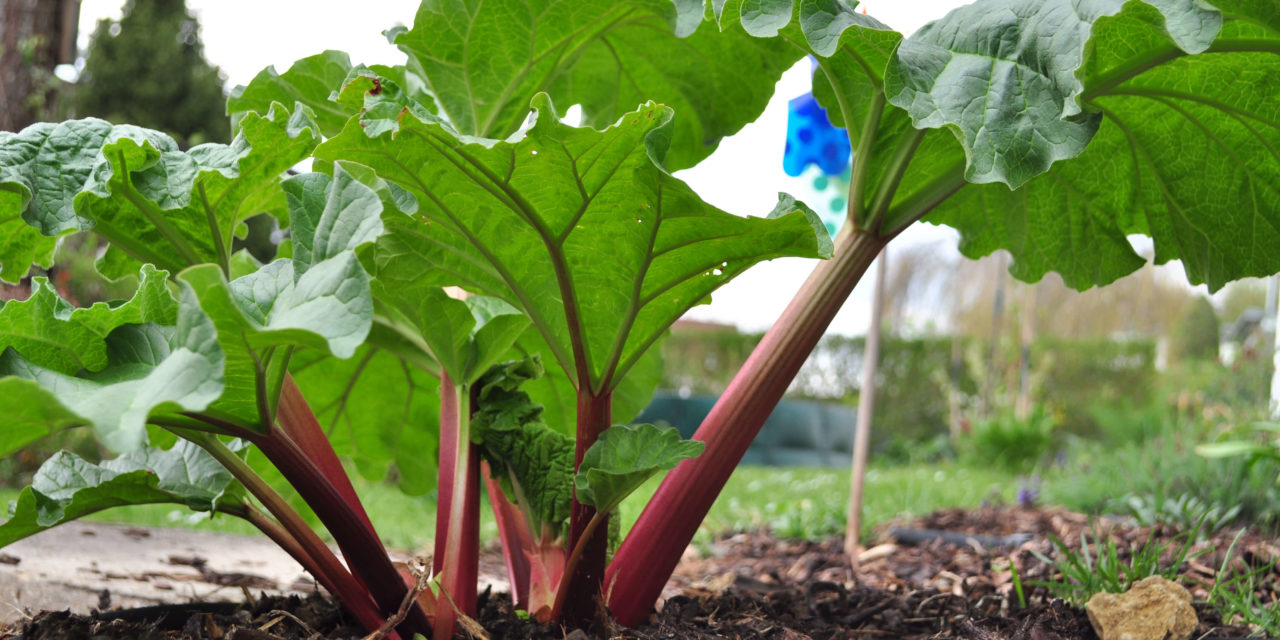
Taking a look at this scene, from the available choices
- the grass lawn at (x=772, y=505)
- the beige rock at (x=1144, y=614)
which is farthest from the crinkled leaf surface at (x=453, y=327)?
the grass lawn at (x=772, y=505)

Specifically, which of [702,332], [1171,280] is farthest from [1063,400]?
[1171,280]

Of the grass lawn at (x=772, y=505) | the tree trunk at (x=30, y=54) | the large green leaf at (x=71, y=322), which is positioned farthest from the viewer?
the tree trunk at (x=30, y=54)

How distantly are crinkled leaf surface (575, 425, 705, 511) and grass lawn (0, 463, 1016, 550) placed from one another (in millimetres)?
1760

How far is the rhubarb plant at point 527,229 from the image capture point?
0.88m

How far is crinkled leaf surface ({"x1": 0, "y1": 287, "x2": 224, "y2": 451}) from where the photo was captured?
68 cm

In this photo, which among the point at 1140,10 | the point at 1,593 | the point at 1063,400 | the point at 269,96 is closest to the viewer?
the point at 1140,10

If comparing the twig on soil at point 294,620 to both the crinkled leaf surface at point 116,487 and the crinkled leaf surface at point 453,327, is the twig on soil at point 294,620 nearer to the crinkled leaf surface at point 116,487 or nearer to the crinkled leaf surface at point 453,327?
the crinkled leaf surface at point 116,487

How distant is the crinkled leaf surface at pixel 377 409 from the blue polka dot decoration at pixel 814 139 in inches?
70.4

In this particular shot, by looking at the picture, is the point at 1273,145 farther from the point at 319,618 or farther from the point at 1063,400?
the point at 1063,400

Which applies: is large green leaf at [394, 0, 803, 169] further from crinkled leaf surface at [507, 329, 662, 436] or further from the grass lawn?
the grass lawn

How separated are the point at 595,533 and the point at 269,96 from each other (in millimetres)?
891

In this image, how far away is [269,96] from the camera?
1379mm

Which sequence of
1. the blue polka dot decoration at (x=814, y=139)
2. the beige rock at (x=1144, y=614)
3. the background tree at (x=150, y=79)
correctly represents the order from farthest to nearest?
the background tree at (x=150, y=79)
the blue polka dot decoration at (x=814, y=139)
the beige rock at (x=1144, y=614)

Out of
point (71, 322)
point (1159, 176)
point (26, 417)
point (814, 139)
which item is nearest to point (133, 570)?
point (71, 322)
